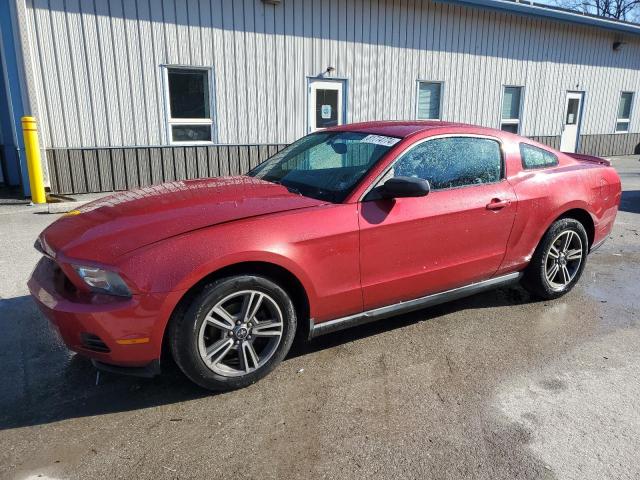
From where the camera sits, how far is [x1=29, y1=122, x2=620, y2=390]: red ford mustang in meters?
2.60

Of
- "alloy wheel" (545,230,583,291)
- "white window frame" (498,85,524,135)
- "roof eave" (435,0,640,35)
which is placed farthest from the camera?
"white window frame" (498,85,524,135)

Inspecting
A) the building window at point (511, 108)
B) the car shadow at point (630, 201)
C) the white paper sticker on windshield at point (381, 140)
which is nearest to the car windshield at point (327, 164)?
the white paper sticker on windshield at point (381, 140)

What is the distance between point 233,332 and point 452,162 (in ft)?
6.65

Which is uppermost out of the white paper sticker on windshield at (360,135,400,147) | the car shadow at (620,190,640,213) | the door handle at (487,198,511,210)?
the white paper sticker on windshield at (360,135,400,147)

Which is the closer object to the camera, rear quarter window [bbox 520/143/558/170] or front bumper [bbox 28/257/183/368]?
front bumper [bbox 28/257/183/368]

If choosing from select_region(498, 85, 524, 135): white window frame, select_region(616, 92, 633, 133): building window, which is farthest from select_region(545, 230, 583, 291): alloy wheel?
select_region(616, 92, 633, 133): building window

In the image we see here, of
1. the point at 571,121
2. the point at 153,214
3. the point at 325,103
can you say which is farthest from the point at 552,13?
the point at 153,214

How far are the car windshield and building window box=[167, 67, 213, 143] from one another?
5.92 metres

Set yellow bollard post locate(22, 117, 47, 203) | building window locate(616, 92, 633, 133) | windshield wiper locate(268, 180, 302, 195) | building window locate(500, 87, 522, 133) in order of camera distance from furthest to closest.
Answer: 1. building window locate(616, 92, 633, 133)
2. building window locate(500, 87, 522, 133)
3. yellow bollard post locate(22, 117, 47, 203)
4. windshield wiper locate(268, 180, 302, 195)

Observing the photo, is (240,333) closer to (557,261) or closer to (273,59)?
(557,261)

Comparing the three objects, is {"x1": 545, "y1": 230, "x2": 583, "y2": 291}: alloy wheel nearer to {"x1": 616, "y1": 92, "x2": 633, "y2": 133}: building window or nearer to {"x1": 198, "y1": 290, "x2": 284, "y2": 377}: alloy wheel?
{"x1": 198, "y1": 290, "x2": 284, "y2": 377}: alloy wheel

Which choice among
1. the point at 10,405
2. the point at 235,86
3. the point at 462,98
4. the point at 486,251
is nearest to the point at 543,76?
the point at 462,98

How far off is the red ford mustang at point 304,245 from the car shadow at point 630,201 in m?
5.39

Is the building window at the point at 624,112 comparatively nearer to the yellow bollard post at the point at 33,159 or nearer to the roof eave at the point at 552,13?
the roof eave at the point at 552,13
